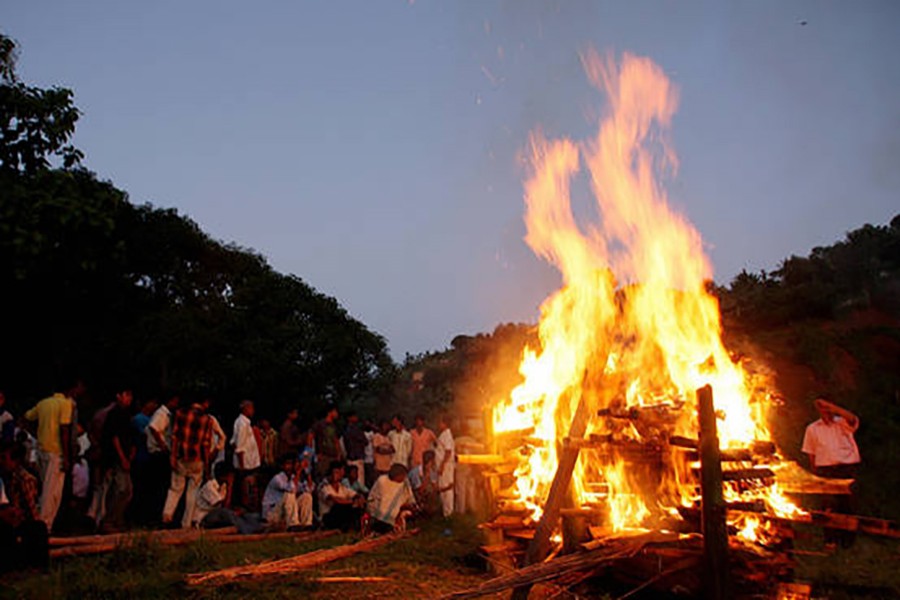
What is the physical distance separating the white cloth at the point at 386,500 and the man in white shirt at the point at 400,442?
3.18 m

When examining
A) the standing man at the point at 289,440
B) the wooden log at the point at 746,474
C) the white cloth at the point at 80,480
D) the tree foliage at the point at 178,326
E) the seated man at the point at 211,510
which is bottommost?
the seated man at the point at 211,510

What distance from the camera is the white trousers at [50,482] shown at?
976 centimetres

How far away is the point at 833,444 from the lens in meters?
10.6

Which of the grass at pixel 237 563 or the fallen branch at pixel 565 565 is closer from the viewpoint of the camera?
the fallen branch at pixel 565 565

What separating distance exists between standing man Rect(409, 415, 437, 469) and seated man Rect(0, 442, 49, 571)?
8551 mm

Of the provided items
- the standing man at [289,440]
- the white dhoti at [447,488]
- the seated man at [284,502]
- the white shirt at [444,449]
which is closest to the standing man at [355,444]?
the standing man at [289,440]

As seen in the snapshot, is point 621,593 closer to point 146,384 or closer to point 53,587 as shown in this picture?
point 53,587

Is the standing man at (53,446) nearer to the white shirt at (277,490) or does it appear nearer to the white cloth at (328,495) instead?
the white shirt at (277,490)

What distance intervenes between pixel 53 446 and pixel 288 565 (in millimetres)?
4221

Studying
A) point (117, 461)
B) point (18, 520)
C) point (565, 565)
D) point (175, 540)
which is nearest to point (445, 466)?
point (175, 540)

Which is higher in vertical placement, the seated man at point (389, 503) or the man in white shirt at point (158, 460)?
the man in white shirt at point (158, 460)

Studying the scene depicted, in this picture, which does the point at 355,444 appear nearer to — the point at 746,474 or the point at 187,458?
the point at 187,458

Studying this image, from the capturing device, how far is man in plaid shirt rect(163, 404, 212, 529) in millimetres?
11367

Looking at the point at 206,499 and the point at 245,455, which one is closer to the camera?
the point at 206,499
